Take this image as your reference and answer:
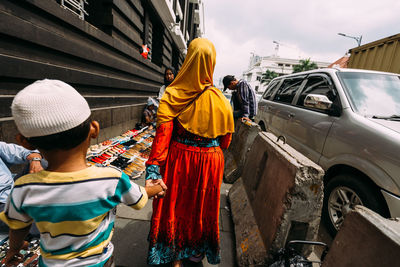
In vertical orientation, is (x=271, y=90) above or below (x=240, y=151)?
above

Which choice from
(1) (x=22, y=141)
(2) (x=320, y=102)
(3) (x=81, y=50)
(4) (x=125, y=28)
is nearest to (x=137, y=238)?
(1) (x=22, y=141)

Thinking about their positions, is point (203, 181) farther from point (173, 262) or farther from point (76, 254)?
point (76, 254)

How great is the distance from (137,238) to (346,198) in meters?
2.70

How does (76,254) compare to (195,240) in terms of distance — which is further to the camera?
(195,240)

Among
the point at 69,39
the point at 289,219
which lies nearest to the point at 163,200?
the point at 289,219

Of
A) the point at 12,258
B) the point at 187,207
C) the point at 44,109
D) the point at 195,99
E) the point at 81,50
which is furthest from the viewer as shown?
the point at 81,50

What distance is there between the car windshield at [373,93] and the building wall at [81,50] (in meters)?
4.53

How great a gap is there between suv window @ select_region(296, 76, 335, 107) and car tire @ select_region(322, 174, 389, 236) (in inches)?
52.0

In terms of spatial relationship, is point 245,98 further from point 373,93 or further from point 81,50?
point 81,50

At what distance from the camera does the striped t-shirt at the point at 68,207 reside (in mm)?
770

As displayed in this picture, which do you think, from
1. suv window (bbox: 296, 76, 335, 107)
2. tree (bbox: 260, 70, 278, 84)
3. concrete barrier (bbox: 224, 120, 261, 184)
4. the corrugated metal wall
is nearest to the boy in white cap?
concrete barrier (bbox: 224, 120, 261, 184)

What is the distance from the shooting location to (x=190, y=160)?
158 centimetres

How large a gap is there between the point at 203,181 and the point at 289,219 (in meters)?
0.78

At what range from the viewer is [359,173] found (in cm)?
242
